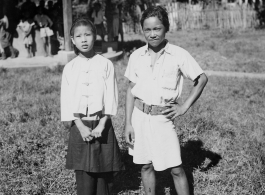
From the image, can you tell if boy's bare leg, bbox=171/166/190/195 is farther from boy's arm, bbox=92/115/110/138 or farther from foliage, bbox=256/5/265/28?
foliage, bbox=256/5/265/28

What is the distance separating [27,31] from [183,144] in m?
7.75

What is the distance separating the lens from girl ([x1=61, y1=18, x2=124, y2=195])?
2.54 meters

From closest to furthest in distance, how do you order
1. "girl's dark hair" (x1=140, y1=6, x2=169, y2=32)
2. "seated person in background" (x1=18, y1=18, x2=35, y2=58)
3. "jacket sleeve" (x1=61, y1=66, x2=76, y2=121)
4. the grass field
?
"girl's dark hair" (x1=140, y1=6, x2=169, y2=32) < "jacket sleeve" (x1=61, y1=66, x2=76, y2=121) < the grass field < "seated person in background" (x1=18, y1=18, x2=35, y2=58)

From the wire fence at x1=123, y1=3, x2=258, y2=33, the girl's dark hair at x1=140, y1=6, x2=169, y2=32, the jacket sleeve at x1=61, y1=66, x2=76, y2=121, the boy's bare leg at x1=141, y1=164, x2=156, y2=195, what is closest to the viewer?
the girl's dark hair at x1=140, y1=6, x2=169, y2=32

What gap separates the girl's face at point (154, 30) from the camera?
2463mm

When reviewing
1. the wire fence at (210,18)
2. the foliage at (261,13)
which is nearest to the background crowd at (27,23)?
the wire fence at (210,18)

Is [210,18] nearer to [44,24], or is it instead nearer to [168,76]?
[44,24]

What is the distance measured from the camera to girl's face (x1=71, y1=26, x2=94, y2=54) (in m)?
2.53

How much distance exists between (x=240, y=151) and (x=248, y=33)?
14.2m

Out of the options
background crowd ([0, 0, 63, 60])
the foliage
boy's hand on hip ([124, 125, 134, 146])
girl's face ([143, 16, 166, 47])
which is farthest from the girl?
the foliage

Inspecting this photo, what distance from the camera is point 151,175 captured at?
2723 millimetres

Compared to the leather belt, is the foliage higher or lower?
higher

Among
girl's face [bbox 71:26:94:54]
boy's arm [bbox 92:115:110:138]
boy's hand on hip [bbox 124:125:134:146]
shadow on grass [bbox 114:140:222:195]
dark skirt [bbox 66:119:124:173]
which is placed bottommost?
shadow on grass [bbox 114:140:222:195]

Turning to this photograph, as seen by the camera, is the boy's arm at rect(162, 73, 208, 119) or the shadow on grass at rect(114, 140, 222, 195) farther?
the shadow on grass at rect(114, 140, 222, 195)
